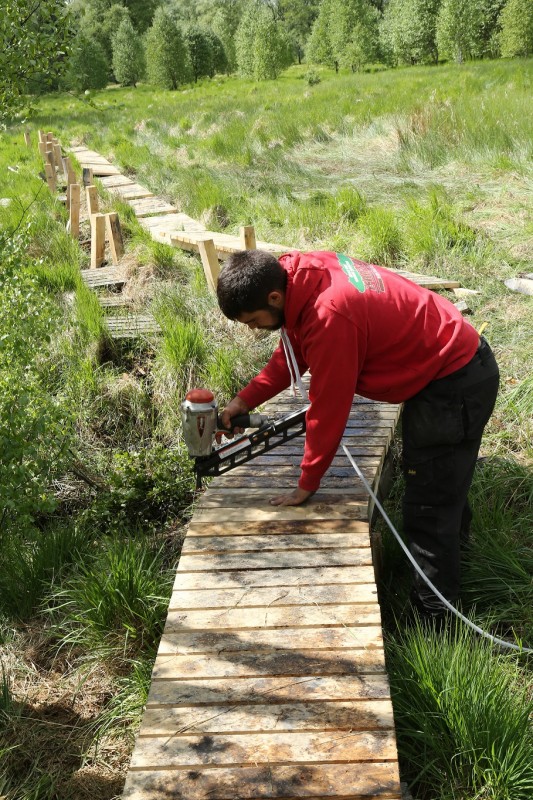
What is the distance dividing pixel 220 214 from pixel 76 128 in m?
15.4

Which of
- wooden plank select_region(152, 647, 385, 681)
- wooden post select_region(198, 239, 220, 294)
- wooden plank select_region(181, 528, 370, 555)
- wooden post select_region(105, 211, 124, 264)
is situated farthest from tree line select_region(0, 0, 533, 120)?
wooden plank select_region(152, 647, 385, 681)

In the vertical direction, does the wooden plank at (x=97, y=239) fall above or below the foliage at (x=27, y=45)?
below

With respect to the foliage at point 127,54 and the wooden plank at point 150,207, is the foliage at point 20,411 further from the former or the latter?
the foliage at point 127,54

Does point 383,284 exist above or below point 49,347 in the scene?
above

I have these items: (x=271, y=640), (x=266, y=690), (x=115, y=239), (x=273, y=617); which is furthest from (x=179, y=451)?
(x=115, y=239)

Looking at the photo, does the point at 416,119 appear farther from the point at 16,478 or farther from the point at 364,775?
the point at 364,775

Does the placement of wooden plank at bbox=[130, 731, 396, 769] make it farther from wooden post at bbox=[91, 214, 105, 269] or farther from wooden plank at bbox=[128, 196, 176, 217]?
wooden plank at bbox=[128, 196, 176, 217]

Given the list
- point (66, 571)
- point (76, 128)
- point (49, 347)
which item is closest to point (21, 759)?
point (66, 571)

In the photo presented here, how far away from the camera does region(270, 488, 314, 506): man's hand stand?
10.8 ft

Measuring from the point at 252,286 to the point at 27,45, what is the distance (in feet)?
8.08

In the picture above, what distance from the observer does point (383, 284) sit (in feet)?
9.53

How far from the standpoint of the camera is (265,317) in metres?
2.85

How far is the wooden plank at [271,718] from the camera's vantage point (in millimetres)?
2215

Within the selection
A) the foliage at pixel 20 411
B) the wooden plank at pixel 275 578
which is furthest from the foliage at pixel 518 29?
the wooden plank at pixel 275 578
